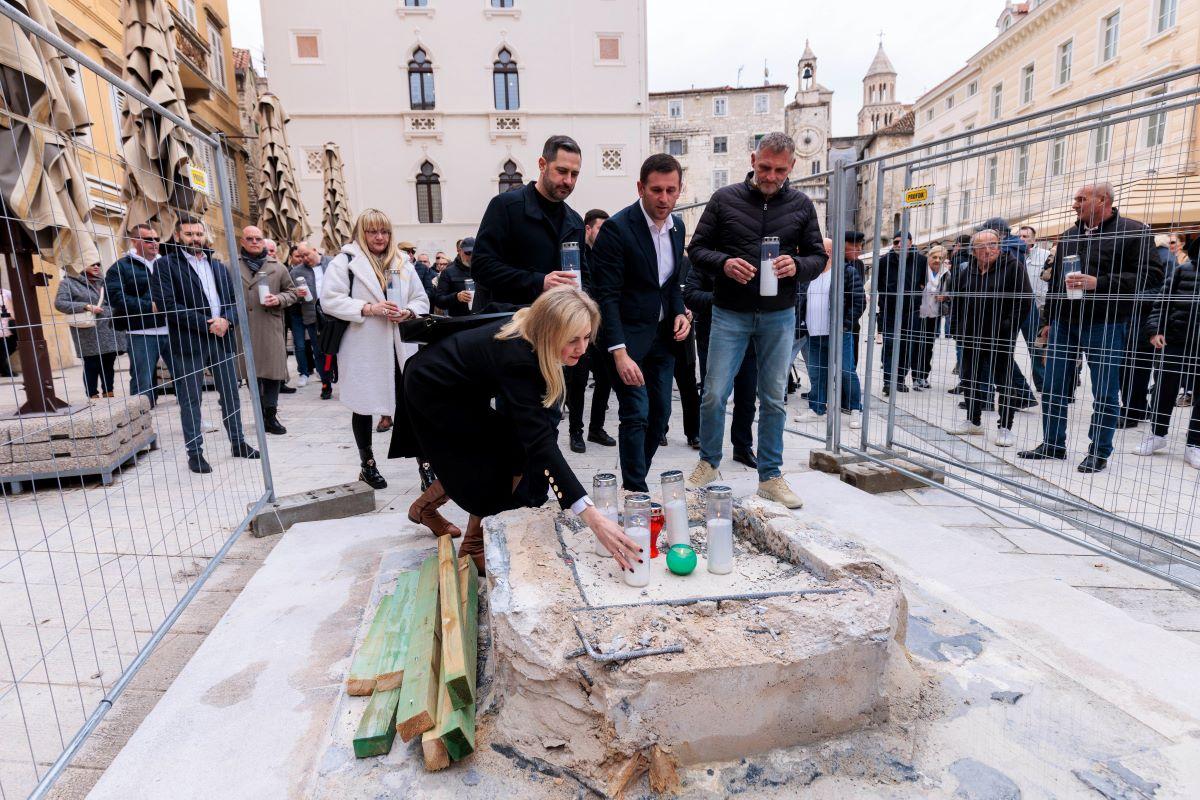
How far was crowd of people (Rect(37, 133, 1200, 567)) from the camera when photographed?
2.84 metres

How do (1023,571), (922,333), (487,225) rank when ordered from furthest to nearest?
(922,333)
(487,225)
(1023,571)

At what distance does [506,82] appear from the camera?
22.0 m

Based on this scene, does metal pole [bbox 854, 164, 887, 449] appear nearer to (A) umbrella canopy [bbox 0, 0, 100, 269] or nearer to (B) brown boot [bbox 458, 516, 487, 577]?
(B) brown boot [bbox 458, 516, 487, 577]

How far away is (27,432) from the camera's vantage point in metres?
4.47

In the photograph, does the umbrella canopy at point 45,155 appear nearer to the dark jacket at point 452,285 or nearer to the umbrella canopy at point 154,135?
the umbrella canopy at point 154,135

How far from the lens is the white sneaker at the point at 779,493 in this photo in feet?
12.8

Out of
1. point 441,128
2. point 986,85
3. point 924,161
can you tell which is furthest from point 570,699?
point 986,85

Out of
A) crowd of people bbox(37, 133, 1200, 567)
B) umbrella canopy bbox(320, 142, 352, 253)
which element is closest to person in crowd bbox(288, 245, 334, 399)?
umbrella canopy bbox(320, 142, 352, 253)

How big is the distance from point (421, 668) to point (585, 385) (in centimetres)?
306

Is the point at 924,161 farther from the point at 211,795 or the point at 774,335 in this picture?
the point at 211,795

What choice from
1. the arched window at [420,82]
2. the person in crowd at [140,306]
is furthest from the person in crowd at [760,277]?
the arched window at [420,82]

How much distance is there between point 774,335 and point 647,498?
173cm

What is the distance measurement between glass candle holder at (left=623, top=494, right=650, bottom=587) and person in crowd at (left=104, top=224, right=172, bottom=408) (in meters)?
2.85

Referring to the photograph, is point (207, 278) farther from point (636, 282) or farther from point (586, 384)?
point (636, 282)
